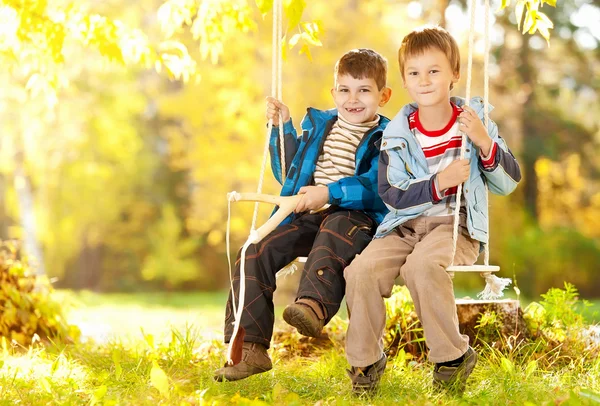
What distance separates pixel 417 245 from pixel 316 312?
0.46 metres

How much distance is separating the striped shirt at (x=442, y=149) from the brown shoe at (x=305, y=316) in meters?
0.58

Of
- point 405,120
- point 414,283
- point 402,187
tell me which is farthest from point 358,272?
point 405,120

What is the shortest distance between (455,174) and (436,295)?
1.45ft

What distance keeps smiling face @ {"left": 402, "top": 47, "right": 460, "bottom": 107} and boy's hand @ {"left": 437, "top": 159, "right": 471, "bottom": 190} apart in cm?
28

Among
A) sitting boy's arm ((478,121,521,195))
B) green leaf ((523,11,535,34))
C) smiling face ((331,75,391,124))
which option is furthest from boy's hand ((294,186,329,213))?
green leaf ((523,11,535,34))

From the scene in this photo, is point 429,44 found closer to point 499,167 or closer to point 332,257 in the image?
point 499,167

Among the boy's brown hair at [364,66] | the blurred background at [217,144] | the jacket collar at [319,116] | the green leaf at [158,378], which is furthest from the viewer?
the blurred background at [217,144]

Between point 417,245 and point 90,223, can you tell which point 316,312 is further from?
point 90,223

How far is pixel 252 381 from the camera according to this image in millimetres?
3227

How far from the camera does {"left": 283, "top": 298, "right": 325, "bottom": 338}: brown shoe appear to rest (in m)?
2.74

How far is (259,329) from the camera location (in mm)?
2963

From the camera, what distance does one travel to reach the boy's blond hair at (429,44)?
2.86 metres

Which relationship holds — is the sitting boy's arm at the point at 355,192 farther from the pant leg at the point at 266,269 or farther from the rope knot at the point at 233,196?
the rope knot at the point at 233,196

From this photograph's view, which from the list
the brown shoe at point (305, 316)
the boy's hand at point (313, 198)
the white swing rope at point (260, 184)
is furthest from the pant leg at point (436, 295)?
the white swing rope at point (260, 184)
